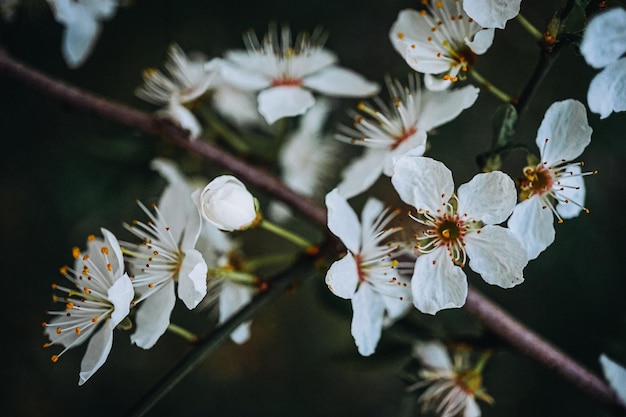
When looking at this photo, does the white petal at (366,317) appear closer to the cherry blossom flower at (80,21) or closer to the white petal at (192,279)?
the white petal at (192,279)

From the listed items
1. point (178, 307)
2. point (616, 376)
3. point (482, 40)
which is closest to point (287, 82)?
point (482, 40)

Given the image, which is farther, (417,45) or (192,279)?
(417,45)

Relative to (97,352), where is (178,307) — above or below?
below

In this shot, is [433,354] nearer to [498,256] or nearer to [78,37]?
[498,256]

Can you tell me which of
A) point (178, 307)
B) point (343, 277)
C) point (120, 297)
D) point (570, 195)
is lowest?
point (178, 307)

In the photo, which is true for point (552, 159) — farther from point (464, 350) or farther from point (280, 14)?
point (280, 14)

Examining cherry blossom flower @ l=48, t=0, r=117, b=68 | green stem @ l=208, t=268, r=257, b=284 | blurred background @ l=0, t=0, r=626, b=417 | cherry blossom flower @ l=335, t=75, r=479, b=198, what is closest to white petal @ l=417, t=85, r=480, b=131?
cherry blossom flower @ l=335, t=75, r=479, b=198

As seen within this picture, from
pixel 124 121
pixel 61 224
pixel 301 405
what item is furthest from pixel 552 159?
pixel 61 224
